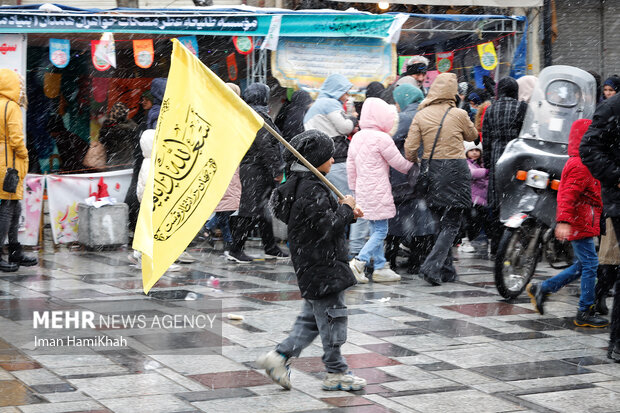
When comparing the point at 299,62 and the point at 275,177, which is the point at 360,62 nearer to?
the point at 299,62

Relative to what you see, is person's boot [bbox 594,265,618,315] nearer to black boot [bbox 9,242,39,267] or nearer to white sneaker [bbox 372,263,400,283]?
white sneaker [bbox 372,263,400,283]

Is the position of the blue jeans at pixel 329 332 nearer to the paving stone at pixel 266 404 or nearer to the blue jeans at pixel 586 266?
the paving stone at pixel 266 404

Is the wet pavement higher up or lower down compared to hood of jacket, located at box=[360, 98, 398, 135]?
lower down

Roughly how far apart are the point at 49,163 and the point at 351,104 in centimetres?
553

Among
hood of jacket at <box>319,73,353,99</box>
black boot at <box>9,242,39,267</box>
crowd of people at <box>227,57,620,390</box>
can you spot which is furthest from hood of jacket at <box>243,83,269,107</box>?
black boot at <box>9,242,39,267</box>

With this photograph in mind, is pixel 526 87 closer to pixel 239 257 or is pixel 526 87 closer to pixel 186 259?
pixel 239 257

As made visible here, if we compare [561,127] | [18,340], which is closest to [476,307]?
[561,127]

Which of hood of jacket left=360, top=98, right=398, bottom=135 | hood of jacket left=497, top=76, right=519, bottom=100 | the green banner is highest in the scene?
the green banner

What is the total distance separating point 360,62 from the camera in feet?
45.3

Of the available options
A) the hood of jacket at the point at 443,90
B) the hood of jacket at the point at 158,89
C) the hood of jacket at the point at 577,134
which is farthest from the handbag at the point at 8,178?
the hood of jacket at the point at 577,134

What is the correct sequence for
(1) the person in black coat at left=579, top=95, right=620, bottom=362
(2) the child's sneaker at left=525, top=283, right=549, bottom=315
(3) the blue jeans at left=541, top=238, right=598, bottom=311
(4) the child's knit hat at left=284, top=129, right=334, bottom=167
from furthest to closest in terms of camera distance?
(2) the child's sneaker at left=525, top=283, right=549, bottom=315
(3) the blue jeans at left=541, top=238, right=598, bottom=311
(1) the person in black coat at left=579, top=95, right=620, bottom=362
(4) the child's knit hat at left=284, top=129, right=334, bottom=167

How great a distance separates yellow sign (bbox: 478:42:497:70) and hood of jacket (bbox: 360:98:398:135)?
560cm

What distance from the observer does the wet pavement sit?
17.8ft

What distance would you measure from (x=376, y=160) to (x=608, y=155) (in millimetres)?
3601
